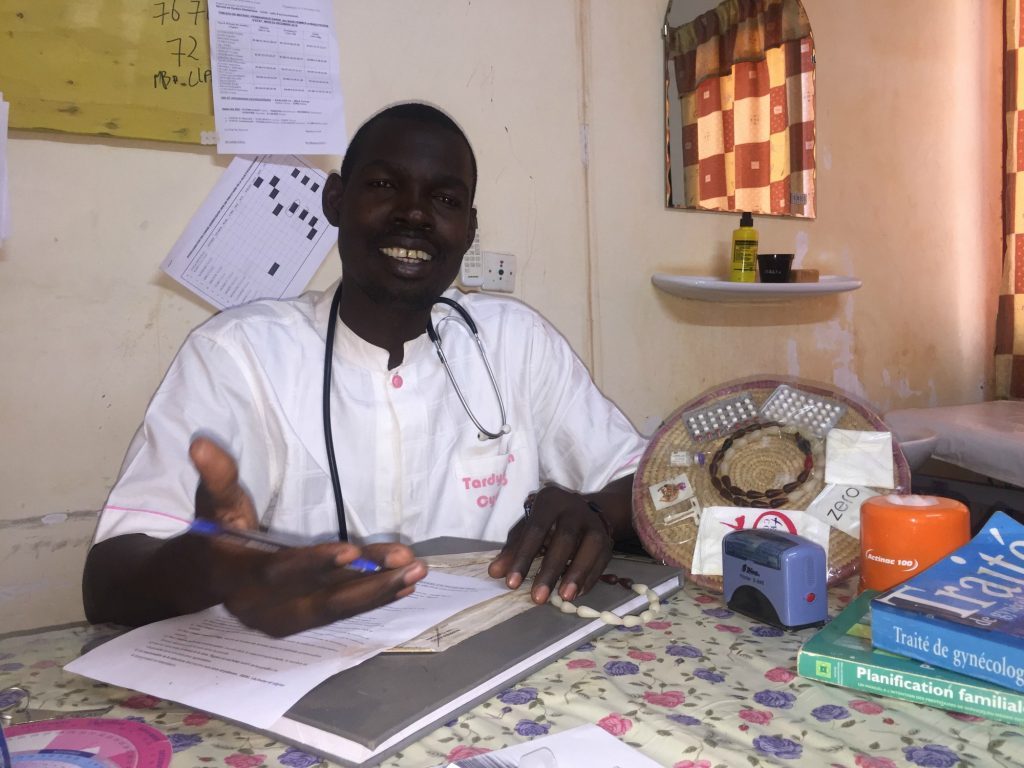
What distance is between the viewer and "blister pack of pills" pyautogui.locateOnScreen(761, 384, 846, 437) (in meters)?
0.85

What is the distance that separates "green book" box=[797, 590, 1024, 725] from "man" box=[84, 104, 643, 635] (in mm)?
239

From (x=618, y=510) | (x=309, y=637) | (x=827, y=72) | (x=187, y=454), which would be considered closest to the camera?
(x=309, y=637)

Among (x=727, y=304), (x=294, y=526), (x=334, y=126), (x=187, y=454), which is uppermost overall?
(x=334, y=126)

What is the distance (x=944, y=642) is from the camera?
1.80 feet

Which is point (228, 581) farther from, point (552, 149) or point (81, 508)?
point (552, 149)

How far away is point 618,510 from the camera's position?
106cm

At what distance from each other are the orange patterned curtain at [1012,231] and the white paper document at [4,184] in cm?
259

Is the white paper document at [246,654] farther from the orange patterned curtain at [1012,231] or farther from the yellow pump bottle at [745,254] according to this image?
the orange patterned curtain at [1012,231]

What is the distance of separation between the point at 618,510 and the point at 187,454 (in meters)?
0.56

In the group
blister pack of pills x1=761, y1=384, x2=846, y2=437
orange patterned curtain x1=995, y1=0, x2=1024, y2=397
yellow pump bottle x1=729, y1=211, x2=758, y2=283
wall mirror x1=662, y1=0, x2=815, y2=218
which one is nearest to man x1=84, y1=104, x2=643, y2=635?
blister pack of pills x1=761, y1=384, x2=846, y2=437

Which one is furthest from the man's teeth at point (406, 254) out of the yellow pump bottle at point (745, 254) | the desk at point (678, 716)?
the yellow pump bottle at point (745, 254)

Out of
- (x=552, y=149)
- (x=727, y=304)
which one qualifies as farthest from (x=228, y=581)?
(x=727, y=304)

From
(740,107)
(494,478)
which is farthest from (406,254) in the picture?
(740,107)

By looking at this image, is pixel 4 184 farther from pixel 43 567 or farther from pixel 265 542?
Result: pixel 265 542
